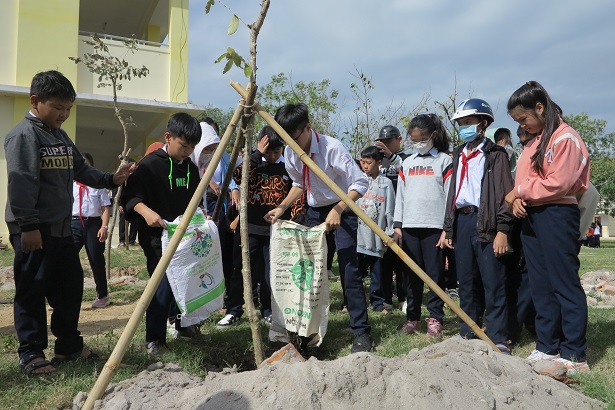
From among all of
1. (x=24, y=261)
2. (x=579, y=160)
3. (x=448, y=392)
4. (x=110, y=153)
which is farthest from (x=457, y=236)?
(x=110, y=153)

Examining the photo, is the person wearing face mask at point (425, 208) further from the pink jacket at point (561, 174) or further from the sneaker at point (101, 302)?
the sneaker at point (101, 302)

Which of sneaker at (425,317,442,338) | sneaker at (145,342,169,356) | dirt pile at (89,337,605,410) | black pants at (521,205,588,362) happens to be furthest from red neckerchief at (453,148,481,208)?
sneaker at (145,342,169,356)

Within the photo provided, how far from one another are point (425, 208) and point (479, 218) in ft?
2.32

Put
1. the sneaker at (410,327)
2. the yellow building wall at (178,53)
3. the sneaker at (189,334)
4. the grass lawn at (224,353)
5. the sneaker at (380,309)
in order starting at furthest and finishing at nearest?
the yellow building wall at (178,53), the sneaker at (380,309), the sneaker at (410,327), the sneaker at (189,334), the grass lawn at (224,353)

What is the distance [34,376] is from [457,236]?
3.06m

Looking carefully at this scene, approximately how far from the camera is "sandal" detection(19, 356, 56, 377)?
329 centimetres

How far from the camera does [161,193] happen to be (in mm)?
4004

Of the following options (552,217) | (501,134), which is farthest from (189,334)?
(501,134)

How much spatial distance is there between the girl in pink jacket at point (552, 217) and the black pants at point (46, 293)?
3013mm

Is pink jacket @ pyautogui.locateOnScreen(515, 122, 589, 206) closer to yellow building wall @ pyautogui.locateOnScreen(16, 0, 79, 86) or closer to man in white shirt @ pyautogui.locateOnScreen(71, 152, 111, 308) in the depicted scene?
man in white shirt @ pyautogui.locateOnScreen(71, 152, 111, 308)

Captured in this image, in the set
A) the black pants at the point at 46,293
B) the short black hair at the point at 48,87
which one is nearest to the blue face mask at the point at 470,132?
the short black hair at the point at 48,87

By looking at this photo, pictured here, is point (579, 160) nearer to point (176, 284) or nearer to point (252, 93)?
point (252, 93)

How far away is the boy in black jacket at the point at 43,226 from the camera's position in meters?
3.29

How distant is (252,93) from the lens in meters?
3.44
